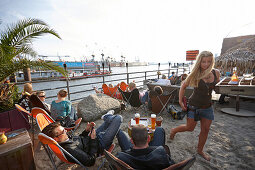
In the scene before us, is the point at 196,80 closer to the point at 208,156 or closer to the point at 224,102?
the point at 208,156

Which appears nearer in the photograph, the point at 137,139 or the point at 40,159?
the point at 137,139

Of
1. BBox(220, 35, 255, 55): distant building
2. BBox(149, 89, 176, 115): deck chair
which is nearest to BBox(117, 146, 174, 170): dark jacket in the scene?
BBox(149, 89, 176, 115): deck chair

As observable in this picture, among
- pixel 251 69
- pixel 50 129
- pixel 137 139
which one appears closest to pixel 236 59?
pixel 251 69

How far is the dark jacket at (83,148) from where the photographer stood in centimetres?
156

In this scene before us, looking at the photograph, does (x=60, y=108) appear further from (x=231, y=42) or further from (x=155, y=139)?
(x=231, y=42)

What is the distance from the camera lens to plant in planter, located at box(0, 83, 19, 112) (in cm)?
301

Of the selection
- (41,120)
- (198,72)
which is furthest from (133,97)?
(41,120)

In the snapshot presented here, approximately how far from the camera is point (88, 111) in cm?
371

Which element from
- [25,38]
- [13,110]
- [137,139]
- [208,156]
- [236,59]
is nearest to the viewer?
[137,139]

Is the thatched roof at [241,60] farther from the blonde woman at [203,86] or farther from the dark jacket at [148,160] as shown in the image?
the dark jacket at [148,160]

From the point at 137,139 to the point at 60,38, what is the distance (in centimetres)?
383

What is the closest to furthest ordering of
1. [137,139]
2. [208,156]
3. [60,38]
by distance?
1. [137,139]
2. [208,156]
3. [60,38]

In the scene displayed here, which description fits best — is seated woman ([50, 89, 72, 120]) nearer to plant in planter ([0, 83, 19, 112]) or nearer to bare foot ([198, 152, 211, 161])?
plant in planter ([0, 83, 19, 112])

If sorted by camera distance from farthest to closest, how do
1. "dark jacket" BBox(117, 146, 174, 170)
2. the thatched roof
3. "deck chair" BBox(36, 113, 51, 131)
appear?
the thatched roof, "deck chair" BBox(36, 113, 51, 131), "dark jacket" BBox(117, 146, 174, 170)
